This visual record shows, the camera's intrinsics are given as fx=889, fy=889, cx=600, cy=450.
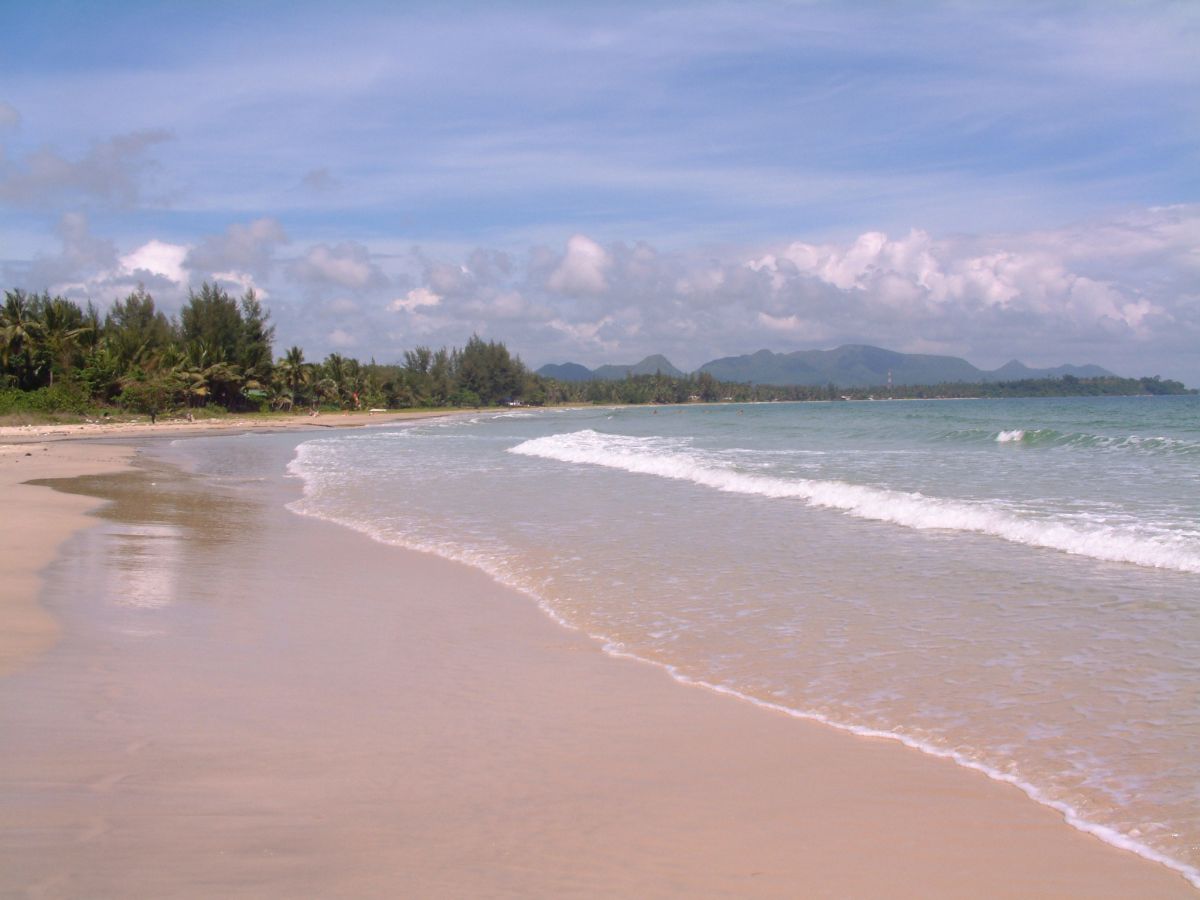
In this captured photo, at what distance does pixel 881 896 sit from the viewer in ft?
9.62

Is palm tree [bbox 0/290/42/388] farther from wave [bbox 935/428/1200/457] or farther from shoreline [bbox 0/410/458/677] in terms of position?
wave [bbox 935/428/1200/457]

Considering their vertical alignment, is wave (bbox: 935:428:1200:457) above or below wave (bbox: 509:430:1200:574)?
above

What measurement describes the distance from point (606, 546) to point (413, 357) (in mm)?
101206

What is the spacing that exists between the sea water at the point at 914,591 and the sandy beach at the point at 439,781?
0.42 metres

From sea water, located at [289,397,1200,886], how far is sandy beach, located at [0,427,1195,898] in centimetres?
42

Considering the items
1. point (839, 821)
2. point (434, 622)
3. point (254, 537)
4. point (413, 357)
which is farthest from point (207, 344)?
point (839, 821)

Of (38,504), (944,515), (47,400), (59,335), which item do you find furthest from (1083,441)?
(59,335)

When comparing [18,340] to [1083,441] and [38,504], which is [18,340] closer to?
[38,504]

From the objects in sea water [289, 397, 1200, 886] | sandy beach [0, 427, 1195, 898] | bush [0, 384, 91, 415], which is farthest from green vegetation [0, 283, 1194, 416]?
sandy beach [0, 427, 1195, 898]

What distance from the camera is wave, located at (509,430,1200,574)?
28.9ft

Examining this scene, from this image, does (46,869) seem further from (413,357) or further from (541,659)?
(413,357)

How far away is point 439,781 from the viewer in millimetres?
3777

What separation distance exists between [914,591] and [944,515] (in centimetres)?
412

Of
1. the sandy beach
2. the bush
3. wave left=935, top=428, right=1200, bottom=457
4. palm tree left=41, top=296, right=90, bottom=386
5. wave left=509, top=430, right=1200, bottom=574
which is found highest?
palm tree left=41, top=296, right=90, bottom=386
